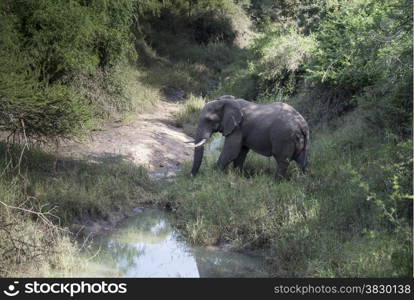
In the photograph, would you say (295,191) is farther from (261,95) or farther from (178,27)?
(178,27)

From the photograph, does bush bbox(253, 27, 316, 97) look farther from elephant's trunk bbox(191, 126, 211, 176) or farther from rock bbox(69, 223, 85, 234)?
rock bbox(69, 223, 85, 234)

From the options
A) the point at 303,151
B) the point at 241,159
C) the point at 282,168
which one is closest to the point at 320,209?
the point at 282,168

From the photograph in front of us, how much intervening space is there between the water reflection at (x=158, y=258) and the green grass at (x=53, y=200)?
487mm

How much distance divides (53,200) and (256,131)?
370 centimetres

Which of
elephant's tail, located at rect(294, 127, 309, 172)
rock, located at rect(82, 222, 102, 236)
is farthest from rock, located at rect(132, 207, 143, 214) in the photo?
elephant's tail, located at rect(294, 127, 309, 172)

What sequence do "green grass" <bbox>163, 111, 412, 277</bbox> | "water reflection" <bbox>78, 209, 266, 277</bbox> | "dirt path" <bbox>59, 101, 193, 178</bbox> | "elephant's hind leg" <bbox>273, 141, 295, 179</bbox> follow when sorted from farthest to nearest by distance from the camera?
"dirt path" <bbox>59, 101, 193, 178</bbox>, "elephant's hind leg" <bbox>273, 141, 295, 179</bbox>, "water reflection" <bbox>78, 209, 266, 277</bbox>, "green grass" <bbox>163, 111, 412, 277</bbox>

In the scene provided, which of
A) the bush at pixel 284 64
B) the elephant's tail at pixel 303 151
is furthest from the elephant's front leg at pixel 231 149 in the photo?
the bush at pixel 284 64

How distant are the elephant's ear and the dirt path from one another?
1.85 metres

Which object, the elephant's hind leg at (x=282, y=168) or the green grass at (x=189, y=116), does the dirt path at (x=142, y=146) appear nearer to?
the green grass at (x=189, y=116)

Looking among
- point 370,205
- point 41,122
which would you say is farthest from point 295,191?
point 41,122

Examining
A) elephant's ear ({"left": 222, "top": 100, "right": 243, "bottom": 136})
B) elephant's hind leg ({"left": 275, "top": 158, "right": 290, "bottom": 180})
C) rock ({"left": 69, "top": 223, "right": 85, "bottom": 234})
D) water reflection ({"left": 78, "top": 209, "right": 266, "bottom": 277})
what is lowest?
rock ({"left": 69, "top": 223, "right": 85, "bottom": 234})

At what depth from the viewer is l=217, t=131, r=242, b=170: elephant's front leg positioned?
1091cm

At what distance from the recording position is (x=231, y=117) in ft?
36.1

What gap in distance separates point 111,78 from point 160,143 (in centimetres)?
273
